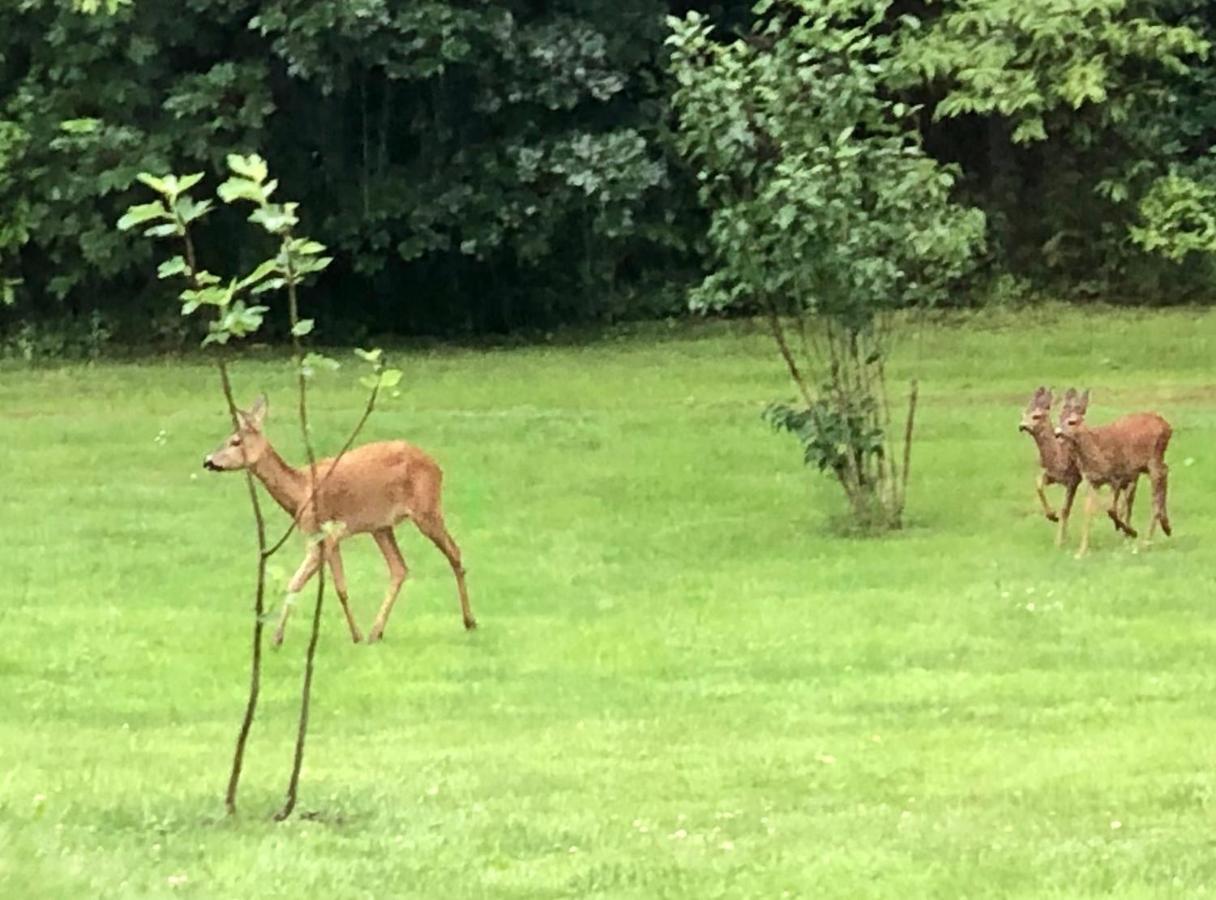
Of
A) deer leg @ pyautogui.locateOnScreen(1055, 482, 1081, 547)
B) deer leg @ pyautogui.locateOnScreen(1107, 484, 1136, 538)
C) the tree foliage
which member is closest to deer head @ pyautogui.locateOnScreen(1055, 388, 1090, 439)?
deer leg @ pyautogui.locateOnScreen(1055, 482, 1081, 547)

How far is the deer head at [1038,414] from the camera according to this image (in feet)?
42.9

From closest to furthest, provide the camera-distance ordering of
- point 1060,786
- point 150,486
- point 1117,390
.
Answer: point 1060,786 → point 150,486 → point 1117,390

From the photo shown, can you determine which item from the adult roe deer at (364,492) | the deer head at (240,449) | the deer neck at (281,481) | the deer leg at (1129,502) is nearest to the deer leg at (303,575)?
the adult roe deer at (364,492)

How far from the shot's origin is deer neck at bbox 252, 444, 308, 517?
36.3 ft

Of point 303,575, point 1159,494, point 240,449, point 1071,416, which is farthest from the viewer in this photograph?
point 1159,494

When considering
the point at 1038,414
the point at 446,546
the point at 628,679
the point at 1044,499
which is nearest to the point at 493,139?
the point at 1044,499

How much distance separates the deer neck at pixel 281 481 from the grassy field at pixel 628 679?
0.72m

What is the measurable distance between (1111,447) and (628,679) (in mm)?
4243

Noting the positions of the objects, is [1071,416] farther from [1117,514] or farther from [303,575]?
[303,575]

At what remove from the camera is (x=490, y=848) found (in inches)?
265

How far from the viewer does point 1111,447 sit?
12984mm

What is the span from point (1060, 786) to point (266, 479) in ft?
16.0

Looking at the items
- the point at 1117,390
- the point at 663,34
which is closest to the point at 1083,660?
the point at 1117,390

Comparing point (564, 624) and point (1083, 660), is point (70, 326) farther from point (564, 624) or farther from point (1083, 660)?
point (1083, 660)
